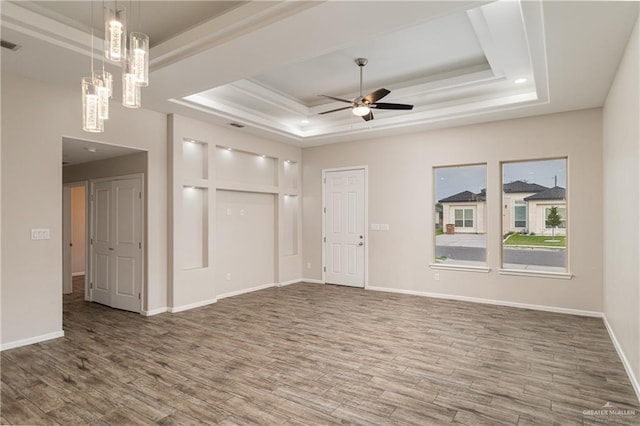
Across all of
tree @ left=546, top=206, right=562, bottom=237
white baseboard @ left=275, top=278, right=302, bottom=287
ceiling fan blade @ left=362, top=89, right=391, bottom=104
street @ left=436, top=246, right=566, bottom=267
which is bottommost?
white baseboard @ left=275, top=278, right=302, bottom=287

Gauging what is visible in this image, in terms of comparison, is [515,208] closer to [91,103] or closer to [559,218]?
[559,218]

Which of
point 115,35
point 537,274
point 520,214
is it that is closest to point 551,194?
point 520,214

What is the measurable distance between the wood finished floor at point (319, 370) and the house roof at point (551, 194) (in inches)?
69.5

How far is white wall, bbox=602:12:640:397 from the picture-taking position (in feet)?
9.53

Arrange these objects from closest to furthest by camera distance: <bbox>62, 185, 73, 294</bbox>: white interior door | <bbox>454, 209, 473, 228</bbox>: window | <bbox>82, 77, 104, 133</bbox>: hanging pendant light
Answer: <bbox>82, 77, 104, 133</bbox>: hanging pendant light → <bbox>454, 209, 473, 228</bbox>: window → <bbox>62, 185, 73, 294</bbox>: white interior door

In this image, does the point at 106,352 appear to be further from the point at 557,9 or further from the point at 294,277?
the point at 557,9

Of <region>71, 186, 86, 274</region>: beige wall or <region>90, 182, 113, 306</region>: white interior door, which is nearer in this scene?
<region>90, 182, 113, 306</region>: white interior door

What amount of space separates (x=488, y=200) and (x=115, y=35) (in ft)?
18.5

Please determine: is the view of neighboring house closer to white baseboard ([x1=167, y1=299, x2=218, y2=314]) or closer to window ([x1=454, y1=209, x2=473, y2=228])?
window ([x1=454, y1=209, x2=473, y2=228])

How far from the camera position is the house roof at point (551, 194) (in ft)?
18.3

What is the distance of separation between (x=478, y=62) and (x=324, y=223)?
425 centimetres

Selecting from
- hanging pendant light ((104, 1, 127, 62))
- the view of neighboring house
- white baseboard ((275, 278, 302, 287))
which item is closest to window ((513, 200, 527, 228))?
the view of neighboring house

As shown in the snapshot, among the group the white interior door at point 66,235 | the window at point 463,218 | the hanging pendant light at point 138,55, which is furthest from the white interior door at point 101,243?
the window at point 463,218

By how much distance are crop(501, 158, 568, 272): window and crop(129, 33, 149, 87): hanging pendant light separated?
219 inches
